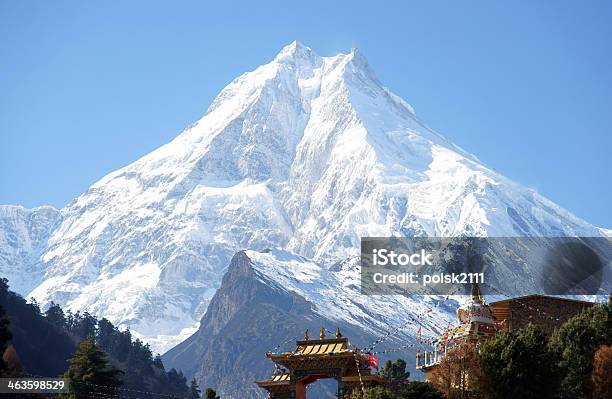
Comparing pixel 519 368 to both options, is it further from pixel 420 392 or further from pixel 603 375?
pixel 603 375

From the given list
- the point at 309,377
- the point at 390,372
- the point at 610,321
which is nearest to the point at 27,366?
the point at 390,372

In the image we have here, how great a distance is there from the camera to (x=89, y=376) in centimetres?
10794

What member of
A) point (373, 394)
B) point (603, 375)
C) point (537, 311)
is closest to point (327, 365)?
point (373, 394)

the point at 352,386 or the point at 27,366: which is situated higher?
the point at 27,366

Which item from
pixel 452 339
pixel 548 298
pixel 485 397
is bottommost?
pixel 485 397

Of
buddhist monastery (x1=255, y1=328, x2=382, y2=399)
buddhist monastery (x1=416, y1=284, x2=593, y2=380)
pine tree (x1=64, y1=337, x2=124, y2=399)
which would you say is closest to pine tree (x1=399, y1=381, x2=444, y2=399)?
buddhist monastery (x1=416, y1=284, x2=593, y2=380)

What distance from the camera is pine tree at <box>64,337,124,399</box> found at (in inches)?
4205

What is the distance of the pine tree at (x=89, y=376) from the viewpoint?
350 feet

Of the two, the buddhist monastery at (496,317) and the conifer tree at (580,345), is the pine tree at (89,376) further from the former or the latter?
the conifer tree at (580,345)

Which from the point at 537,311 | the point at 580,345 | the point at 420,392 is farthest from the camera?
the point at 537,311

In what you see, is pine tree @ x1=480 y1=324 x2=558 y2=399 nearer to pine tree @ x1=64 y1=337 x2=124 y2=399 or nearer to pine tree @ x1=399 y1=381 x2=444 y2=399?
pine tree @ x1=399 y1=381 x2=444 y2=399

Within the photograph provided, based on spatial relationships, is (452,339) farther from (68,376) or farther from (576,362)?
(68,376)

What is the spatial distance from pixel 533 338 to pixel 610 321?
1152cm

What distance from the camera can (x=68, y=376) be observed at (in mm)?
108312
